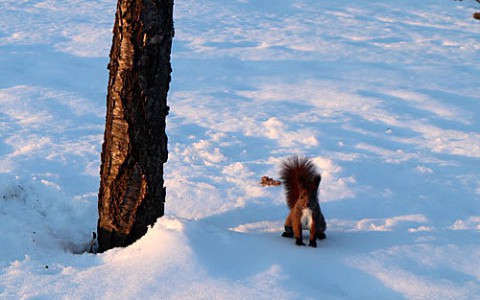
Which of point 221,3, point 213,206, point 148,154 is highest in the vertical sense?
point 221,3

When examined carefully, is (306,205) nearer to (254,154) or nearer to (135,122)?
(135,122)

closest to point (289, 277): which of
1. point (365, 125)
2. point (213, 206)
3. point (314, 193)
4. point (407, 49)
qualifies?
point (314, 193)

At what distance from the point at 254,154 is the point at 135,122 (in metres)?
2.71

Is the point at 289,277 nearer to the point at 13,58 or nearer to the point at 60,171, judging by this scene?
→ the point at 60,171

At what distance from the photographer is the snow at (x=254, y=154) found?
3.73 metres

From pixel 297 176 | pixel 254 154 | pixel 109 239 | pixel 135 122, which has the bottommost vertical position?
pixel 109 239

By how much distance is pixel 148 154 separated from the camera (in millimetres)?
4105

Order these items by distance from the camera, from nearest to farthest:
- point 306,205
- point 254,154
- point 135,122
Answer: point 135,122, point 306,205, point 254,154

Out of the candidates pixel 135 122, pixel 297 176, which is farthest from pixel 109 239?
pixel 297 176

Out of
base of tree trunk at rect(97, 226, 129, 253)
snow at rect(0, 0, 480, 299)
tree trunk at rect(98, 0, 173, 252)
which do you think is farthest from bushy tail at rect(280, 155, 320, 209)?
base of tree trunk at rect(97, 226, 129, 253)

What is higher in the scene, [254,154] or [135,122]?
[135,122]

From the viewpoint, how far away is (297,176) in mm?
4496

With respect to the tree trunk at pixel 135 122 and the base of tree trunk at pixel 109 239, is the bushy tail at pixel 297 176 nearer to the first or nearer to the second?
the tree trunk at pixel 135 122

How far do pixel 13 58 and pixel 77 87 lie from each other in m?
1.46
